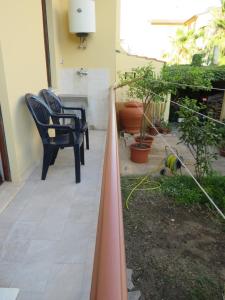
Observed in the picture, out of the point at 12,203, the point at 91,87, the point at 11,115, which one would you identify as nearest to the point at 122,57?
the point at 91,87

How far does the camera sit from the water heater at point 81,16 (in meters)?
3.93

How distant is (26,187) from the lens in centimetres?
255

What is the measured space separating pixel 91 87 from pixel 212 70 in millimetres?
4329

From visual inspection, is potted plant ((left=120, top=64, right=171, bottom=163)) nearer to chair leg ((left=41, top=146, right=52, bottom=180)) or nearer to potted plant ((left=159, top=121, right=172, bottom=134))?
chair leg ((left=41, top=146, right=52, bottom=180))

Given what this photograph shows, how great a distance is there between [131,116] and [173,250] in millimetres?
3452

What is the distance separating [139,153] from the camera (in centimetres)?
417

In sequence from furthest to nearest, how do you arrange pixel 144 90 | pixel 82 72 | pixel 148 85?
pixel 82 72, pixel 144 90, pixel 148 85

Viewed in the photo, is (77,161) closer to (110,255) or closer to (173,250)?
(173,250)

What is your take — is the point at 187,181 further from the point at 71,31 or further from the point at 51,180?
the point at 71,31

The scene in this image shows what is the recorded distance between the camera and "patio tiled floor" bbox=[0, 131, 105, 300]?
145 cm

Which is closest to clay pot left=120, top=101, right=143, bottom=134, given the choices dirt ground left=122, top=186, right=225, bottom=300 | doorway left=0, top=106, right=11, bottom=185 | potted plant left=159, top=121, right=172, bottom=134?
potted plant left=159, top=121, right=172, bottom=134

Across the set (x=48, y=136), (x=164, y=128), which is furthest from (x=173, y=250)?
(x=164, y=128)

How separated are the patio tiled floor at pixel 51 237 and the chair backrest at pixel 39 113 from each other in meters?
0.53

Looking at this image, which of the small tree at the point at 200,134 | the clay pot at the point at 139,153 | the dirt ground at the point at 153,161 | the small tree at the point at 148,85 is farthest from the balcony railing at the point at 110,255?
the clay pot at the point at 139,153
